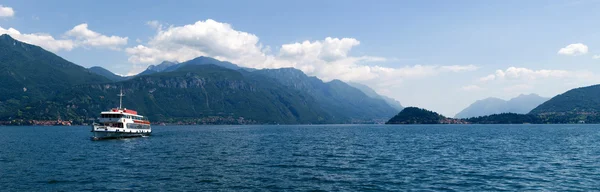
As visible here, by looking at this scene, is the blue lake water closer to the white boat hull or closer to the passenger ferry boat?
the white boat hull

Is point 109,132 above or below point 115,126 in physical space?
below

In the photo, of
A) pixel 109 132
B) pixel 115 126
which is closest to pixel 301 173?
pixel 109 132

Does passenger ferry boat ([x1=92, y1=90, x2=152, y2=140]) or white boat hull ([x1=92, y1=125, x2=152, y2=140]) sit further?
passenger ferry boat ([x1=92, y1=90, x2=152, y2=140])

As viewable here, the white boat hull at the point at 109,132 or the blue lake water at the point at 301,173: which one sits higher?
the white boat hull at the point at 109,132

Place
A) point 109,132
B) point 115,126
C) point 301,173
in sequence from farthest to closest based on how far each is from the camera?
point 115,126 → point 109,132 → point 301,173

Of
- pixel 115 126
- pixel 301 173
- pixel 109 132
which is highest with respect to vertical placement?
pixel 115 126

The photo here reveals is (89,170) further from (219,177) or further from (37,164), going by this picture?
(219,177)

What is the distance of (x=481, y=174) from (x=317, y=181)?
24.1 m

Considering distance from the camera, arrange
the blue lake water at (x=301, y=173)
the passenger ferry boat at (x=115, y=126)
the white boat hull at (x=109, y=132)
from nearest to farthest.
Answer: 1. the blue lake water at (x=301, y=173)
2. the white boat hull at (x=109, y=132)
3. the passenger ferry boat at (x=115, y=126)

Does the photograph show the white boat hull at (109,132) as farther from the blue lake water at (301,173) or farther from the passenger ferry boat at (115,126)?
the blue lake water at (301,173)

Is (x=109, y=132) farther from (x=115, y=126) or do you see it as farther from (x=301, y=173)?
(x=301, y=173)

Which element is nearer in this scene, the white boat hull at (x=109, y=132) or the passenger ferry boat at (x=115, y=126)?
the white boat hull at (x=109, y=132)

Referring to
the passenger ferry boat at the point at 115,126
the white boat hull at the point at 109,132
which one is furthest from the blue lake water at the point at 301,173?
the passenger ferry boat at the point at 115,126

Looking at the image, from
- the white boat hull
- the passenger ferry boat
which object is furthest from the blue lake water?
the passenger ferry boat
